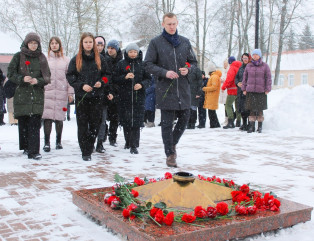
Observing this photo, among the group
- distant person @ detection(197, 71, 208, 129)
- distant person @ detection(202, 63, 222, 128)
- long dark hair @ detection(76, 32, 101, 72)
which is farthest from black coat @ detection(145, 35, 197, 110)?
distant person @ detection(197, 71, 208, 129)

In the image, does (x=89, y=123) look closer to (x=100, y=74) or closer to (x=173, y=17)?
(x=100, y=74)

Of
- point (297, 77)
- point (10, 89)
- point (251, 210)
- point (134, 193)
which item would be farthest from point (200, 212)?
point (297, 77)

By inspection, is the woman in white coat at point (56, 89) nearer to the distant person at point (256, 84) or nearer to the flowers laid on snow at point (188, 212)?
the flowers laid on snow at point (188, 212)

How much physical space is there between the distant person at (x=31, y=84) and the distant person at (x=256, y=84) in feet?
16.9

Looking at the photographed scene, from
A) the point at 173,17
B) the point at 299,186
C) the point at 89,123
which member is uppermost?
the point at 173,17

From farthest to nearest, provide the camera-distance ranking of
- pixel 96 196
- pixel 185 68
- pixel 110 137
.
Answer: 1. pixel 110 137
2. pixel 185 68
3. pixel 96 196

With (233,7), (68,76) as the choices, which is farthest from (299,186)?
(233,7)

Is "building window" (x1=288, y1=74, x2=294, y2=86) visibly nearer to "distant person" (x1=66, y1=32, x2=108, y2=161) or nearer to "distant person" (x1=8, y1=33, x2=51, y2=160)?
"distant person" (x1=66, y1=32, x2=108, y2=161)

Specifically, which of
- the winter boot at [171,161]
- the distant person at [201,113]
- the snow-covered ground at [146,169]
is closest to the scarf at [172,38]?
the winter boot at [171,161]

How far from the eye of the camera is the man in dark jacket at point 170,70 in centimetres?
573

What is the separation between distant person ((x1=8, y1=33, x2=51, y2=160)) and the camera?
6.17m

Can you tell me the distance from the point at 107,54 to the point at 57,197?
12.4ft

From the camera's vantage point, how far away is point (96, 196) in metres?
3.59

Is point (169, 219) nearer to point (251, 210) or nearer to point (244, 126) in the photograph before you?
point (251, 210)
